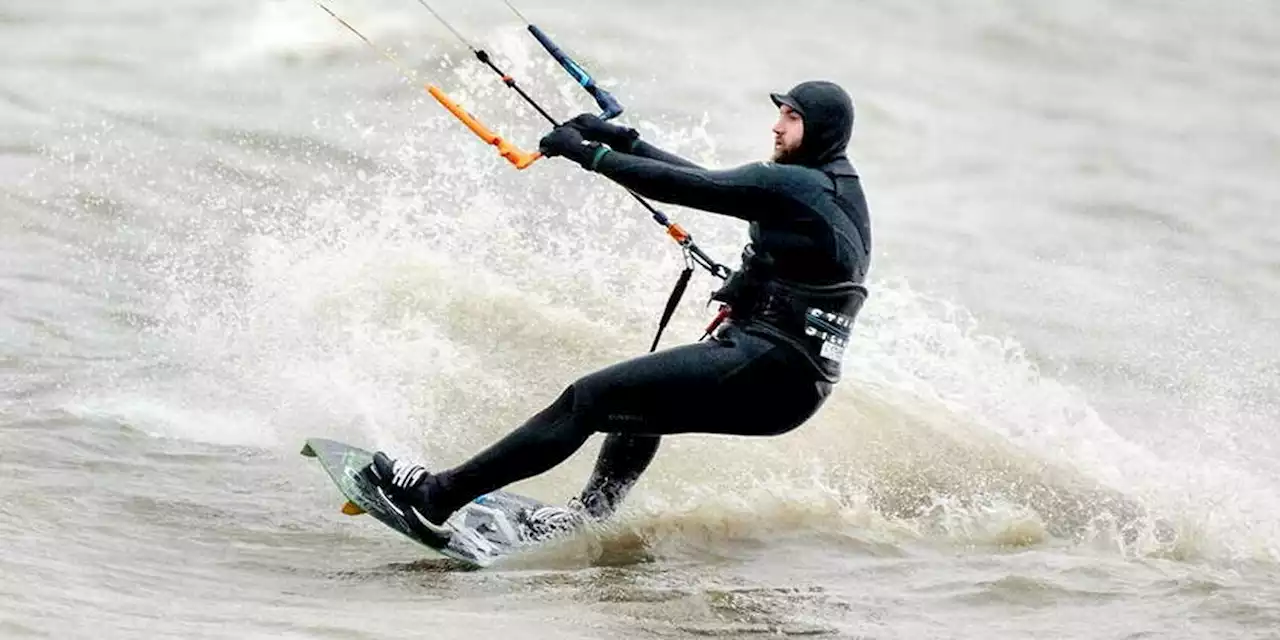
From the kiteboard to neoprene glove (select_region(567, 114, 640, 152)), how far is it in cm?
156

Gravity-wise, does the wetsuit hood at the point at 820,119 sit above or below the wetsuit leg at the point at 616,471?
above

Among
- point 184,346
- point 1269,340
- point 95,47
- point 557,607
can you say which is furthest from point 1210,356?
point 95,47

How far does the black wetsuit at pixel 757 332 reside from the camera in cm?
643

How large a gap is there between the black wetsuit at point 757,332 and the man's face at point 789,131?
0.03 meters

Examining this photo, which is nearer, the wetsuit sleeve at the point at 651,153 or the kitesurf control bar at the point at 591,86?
the wetsuit sleeve at the point at 651,153

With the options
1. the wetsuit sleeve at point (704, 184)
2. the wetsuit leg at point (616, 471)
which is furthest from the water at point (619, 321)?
the wetsuit sleeve at point (704, 184)

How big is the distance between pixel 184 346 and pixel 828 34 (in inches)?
447

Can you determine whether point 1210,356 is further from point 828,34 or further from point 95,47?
point 95,47

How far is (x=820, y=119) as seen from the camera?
21.4ft

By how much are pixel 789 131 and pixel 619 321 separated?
4050mm

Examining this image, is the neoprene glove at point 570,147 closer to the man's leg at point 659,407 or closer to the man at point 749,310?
the man at point 749,310

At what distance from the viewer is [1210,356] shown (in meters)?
12.6

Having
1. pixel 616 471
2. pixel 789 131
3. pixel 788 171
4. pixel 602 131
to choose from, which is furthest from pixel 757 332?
pixel 616 471

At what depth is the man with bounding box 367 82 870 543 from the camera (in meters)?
6.37
